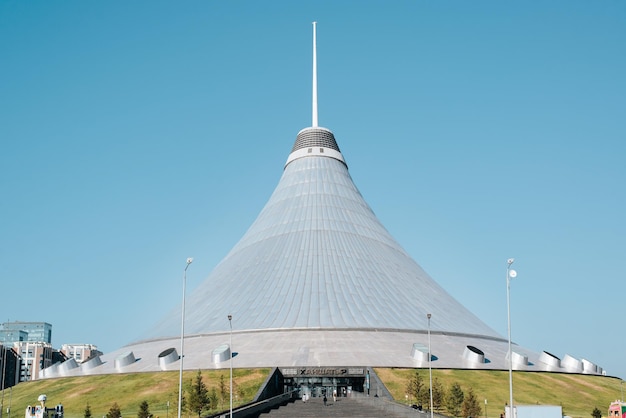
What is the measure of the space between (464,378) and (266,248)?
2807cm

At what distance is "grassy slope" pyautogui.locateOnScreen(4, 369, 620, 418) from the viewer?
45.9 m

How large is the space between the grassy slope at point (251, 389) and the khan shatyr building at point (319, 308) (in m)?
1.91

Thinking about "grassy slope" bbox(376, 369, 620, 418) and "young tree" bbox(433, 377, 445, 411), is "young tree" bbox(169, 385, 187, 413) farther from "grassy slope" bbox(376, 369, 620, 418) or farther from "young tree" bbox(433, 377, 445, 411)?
"young tree" bbox(433, 377, 445, 411)

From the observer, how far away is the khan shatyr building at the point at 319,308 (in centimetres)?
5306

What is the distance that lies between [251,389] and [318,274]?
2055cm

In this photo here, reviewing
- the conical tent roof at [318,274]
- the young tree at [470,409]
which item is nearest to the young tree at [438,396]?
the young tree at [470,409]

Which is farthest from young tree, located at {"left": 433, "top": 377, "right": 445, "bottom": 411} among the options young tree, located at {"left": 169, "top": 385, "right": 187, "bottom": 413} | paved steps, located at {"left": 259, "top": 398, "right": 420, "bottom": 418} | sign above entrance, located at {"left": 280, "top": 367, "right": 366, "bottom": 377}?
young tree, located at {"left": 169, "top": 385, "right": 187, "bottom": 413}

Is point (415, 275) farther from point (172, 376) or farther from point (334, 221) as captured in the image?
point (172, 376)

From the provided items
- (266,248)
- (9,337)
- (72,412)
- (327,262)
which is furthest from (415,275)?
(9,337)

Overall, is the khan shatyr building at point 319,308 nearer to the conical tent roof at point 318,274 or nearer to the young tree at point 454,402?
the conical tent roof at point 318,274

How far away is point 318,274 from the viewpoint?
2606 inches

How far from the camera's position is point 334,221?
7375 cm

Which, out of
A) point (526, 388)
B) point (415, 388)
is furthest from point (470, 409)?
point (526, 388)

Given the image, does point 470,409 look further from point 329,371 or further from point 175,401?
point 175,401
